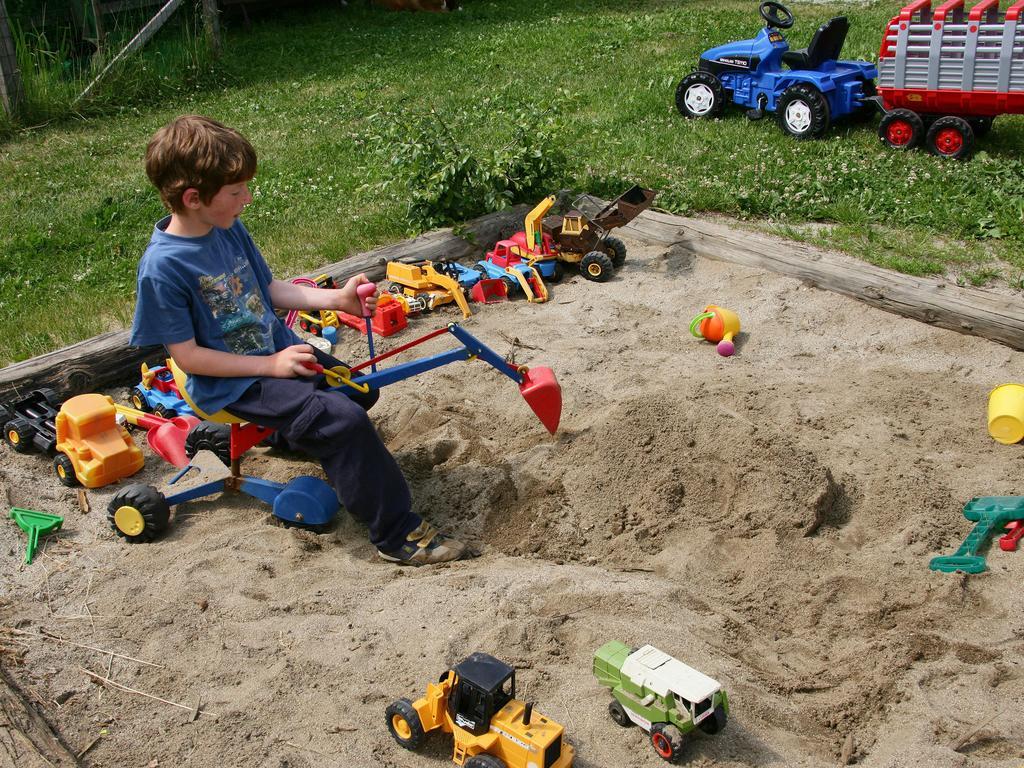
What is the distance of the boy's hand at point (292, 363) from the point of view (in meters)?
3.11

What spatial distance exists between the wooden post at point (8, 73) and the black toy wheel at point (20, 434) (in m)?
5.66

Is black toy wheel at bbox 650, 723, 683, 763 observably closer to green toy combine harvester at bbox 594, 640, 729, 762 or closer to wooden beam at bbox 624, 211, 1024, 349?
green toy combine harvester at bbox 594, 640, 729, 762

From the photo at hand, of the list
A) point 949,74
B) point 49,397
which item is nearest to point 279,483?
point 49,397

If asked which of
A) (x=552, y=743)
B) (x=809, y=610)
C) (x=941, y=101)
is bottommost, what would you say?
(x=809, y=610)

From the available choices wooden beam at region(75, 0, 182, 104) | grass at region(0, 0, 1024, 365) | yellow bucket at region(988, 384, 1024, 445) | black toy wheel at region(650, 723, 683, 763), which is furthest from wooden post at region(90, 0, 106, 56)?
black toy wheel at region(650, 723, 683, 763)

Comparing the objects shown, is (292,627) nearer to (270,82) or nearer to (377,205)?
(377,205)

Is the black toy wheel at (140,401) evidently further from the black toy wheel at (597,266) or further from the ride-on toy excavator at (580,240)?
the black toy wheel at (597,266)

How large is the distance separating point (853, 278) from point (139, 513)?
11.3ft

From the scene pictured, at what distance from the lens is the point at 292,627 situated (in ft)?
9.15

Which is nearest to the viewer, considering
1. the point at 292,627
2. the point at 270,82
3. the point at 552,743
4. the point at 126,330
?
the point at 552,743

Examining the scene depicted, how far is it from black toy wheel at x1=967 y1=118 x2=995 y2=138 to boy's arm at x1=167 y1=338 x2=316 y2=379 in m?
5.45

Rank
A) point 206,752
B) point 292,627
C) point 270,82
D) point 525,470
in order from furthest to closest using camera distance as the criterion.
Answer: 1. point 270,82
2. point 525,470
3. point 292,627
4. point 206,752

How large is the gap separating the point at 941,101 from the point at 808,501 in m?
4.34

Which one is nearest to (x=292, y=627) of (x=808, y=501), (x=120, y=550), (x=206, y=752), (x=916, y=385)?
(x=206, y=752)
